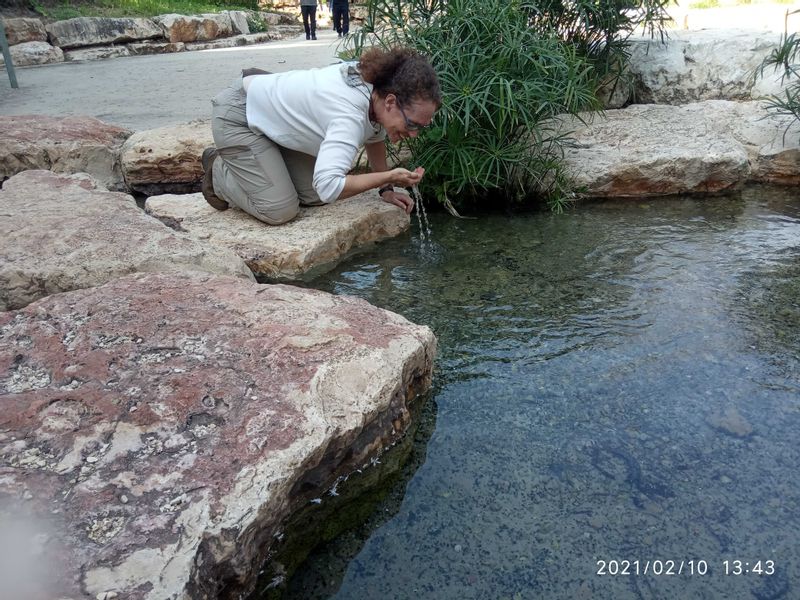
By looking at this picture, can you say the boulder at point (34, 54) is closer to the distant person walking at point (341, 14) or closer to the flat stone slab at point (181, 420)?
the distant person walking at point (341, 14)

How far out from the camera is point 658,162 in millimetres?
4449

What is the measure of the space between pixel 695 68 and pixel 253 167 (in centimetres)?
394

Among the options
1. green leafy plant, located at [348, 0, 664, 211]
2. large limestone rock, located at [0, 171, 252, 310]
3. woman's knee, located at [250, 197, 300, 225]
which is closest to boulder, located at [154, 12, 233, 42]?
green leafy plant, located at [348, 0, 664, 211]

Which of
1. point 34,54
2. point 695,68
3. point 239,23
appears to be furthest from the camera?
point 239,23

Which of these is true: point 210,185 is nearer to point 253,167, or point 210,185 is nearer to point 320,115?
point 253,167

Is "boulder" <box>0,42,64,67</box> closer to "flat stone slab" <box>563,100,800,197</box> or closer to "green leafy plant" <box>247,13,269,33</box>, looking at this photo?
"green leafy plant" <box>247,13,269,33</box>

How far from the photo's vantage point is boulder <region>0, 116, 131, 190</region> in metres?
4.50

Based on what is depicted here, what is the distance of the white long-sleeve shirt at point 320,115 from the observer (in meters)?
3.02

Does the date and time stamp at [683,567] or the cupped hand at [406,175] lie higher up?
the cupped hand at [406,175]

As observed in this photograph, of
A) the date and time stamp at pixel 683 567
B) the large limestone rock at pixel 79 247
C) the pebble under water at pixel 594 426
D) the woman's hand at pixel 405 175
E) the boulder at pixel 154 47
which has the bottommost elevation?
the date and time stamp at pixel 683 567

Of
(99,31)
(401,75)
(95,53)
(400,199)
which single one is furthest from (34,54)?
(401,75)

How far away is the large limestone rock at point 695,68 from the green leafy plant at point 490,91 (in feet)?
4.04

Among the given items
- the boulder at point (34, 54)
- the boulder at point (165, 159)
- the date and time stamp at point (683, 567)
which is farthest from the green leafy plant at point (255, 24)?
the date and time stamp at point (683, 567)

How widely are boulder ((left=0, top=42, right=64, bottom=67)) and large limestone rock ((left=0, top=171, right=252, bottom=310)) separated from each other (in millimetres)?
8677
